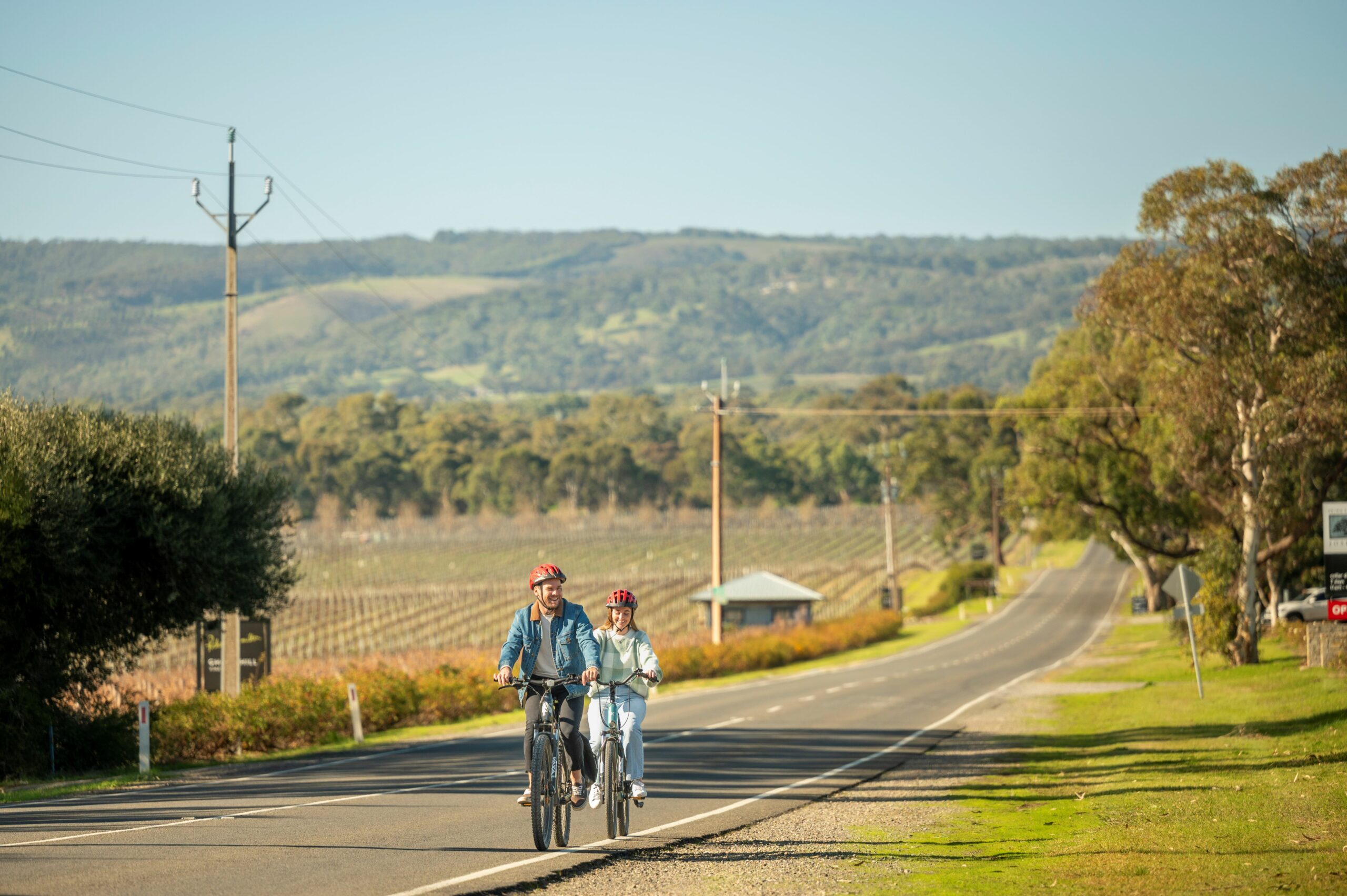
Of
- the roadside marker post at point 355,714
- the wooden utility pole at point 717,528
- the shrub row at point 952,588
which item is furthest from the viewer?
the shrub row at point 952,588

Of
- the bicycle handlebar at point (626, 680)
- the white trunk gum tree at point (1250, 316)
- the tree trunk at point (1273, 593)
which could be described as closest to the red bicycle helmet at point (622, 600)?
the bicycle handlebar at point (626, 680)

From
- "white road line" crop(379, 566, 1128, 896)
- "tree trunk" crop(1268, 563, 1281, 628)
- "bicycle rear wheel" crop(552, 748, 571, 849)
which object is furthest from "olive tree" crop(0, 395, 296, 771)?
"tree trunk" crop(1268, 563, 1281, 628)

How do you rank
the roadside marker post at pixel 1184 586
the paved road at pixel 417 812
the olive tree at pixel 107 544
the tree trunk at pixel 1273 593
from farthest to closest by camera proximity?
the tree trunk at pixel 1273 593, the roadside marker post at pixel 1184 586, the olive tree at pixel 107 544, the paved road at pixel 417 812

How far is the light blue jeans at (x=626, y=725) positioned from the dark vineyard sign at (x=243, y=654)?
1571 cm

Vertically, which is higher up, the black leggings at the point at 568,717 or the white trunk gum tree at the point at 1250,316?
the white trunk gum tree at the point at 1250,316

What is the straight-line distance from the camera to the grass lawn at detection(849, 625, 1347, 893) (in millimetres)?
10039

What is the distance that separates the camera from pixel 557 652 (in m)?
10.7

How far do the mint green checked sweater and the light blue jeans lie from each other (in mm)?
121

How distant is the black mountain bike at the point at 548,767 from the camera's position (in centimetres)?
1027

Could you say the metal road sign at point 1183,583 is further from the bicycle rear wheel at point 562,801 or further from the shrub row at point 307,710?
the bicycle rear wheel at point 562,801

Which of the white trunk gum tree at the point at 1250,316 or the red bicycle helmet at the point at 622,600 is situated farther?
the white trunk gum tree at the point at 1250,316

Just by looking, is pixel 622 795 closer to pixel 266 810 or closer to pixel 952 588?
pixel 266 810

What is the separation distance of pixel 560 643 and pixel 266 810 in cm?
472

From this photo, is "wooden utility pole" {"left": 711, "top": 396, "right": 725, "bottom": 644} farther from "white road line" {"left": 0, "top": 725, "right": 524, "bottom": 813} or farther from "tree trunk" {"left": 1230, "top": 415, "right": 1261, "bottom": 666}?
"white road line" {"left": 0, "top": 725, "right": 524, "bottom": 813}
